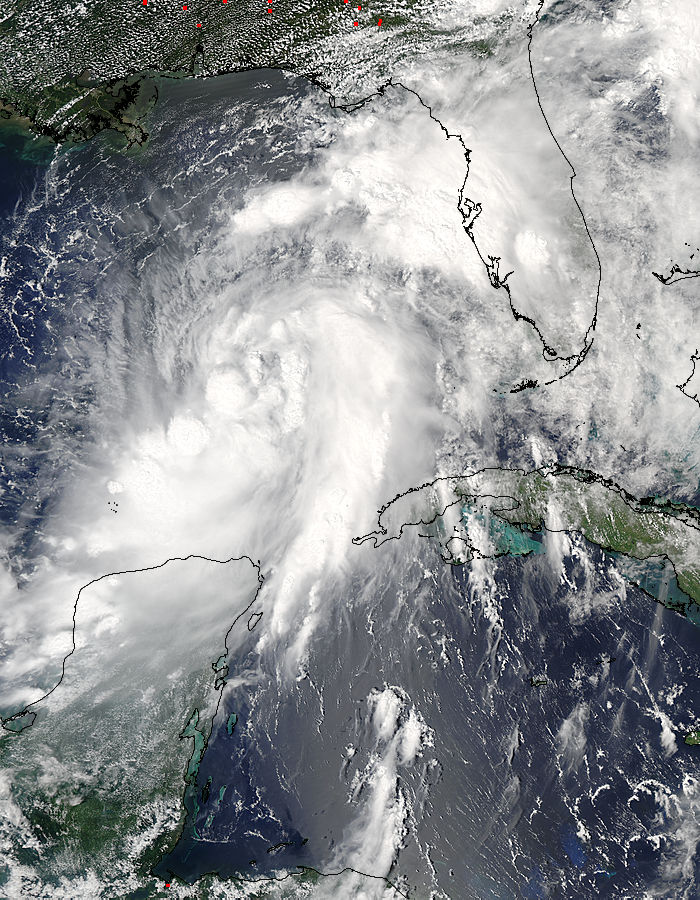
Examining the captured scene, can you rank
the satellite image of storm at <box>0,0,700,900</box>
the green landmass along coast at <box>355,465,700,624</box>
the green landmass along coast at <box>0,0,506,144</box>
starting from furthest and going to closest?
the green landmass along coast at <box>0,0,506,144</box>, the green landmass along coast at <box>355,465,700,624</box>, the satellite image of storm at <box>0,0,700,900</box>

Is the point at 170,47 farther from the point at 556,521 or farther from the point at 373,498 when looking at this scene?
the point at 556,521

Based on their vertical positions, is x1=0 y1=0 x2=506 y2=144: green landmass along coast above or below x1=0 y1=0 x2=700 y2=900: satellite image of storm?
above

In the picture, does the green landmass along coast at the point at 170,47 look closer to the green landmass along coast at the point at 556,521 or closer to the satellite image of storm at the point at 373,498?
the satellite image of storm at the point at 373,498

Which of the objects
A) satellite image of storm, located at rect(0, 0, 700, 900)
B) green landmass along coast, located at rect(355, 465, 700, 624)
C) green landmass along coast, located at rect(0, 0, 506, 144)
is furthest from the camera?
green landmass along coast, located at rect(0, 0, 506, 144)

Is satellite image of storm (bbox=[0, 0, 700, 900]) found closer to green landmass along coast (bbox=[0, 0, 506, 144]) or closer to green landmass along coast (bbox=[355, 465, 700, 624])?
green landmass along coast (bbox=[355, 465, 700, 624])

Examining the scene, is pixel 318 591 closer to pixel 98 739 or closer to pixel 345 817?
pixel 345 817

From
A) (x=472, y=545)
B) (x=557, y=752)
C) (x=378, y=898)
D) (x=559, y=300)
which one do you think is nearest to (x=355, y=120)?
(x=559, y=300)

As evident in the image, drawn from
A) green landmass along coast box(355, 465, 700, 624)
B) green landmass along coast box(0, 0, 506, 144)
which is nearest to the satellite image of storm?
green landmass along coast box(355, 465, 700, 624)
